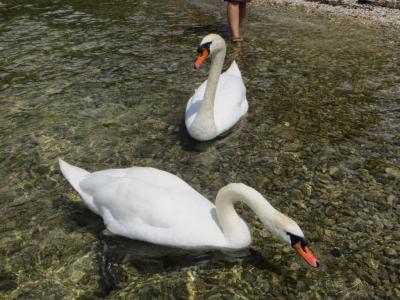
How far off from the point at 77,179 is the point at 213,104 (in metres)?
2.35

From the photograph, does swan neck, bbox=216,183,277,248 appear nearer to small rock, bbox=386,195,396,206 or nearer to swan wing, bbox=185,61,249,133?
small rock, bbox=386,195,396,206

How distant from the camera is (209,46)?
20.7 ft

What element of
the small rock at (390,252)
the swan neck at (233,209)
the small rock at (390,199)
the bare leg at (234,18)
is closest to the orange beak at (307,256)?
the swan neck at (233,209)

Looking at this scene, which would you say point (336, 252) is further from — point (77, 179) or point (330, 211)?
point (77, 179)

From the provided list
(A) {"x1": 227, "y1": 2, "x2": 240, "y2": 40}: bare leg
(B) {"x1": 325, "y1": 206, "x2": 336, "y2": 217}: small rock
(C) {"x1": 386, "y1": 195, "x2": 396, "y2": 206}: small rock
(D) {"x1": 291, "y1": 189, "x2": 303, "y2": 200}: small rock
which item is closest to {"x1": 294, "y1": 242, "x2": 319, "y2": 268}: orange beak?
(B) {"x1": 325, "y1": 206, "x2": 336, "y2": 217}: small rock

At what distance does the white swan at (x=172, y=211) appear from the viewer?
13.5 ft

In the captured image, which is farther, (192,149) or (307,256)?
(192,149)

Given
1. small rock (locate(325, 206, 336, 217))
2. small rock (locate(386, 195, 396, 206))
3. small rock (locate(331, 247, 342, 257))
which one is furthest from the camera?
small rock (locate(386, 195, 396, 206))

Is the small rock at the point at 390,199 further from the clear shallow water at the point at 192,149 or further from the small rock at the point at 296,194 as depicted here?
the small rock at the point at 296,194

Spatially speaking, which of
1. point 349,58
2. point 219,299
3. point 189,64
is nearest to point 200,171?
point 219,299

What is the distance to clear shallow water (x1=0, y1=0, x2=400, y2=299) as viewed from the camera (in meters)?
4.25

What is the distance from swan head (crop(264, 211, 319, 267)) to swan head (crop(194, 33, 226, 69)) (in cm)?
310

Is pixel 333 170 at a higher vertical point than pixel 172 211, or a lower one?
lower

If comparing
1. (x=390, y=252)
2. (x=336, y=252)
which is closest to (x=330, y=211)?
(x=336, y=252)
